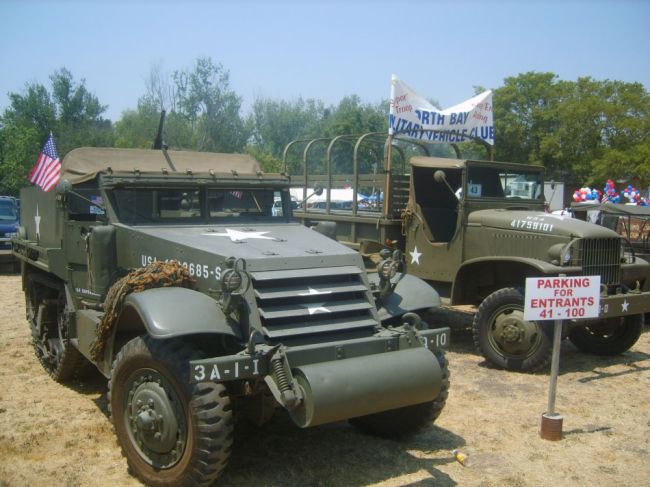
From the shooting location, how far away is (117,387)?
4.65 metres

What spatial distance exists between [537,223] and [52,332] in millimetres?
5537

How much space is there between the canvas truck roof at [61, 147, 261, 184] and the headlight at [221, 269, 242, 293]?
2236mm

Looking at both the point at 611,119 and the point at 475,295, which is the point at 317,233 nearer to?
the point at 475,295

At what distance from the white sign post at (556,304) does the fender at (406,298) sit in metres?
0.76

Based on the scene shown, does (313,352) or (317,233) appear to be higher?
(317,233)

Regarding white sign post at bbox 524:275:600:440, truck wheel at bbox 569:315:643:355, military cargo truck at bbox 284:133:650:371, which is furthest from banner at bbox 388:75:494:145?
white sign post at bbox 524:275:600:440

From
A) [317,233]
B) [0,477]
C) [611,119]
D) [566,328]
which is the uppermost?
[611,119]

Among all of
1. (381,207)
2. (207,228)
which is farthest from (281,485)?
(381,207)

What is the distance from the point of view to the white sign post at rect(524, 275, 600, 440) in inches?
215

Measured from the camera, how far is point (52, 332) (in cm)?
732

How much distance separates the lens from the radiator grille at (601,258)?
25.1 feet

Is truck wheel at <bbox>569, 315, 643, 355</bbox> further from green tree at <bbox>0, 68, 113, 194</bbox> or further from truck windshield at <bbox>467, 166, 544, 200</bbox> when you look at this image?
green tree at <bbox>0, 68, 113, 194</bbox>

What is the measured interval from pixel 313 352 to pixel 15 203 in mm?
15666

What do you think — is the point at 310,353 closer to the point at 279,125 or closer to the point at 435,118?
the point at 435,118
